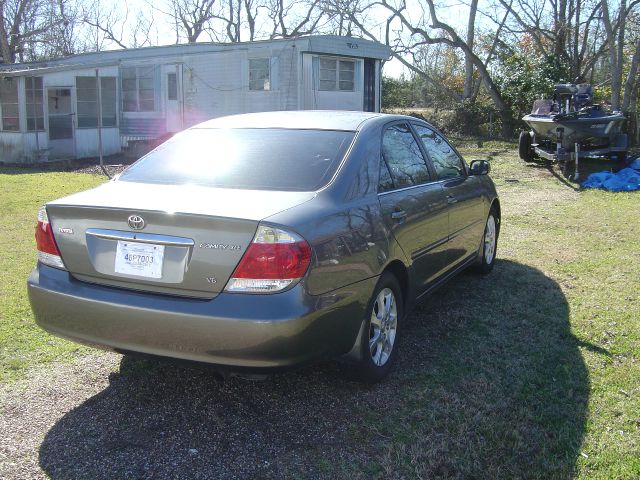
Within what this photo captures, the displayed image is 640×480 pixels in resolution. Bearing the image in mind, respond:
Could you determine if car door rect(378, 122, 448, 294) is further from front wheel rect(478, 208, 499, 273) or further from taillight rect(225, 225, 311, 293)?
front wheel rect(478, 208, 499, 273)

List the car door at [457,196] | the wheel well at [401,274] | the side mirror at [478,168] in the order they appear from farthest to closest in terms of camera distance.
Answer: the side mirror at [478,168], the car door at [457,196], the wheel well at [401,274]

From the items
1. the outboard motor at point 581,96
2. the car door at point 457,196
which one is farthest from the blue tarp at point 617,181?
the car door at point 457,196

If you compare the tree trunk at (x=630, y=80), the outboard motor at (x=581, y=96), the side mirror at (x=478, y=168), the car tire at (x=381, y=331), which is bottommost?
the car tire at (x=381, y=331)

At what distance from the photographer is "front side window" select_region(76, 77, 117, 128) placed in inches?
725

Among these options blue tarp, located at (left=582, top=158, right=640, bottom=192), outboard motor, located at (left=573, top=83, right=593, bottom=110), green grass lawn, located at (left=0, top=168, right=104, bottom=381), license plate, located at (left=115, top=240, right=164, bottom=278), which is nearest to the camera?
license plate, located at (left=115, top=240, right=164, bottom=278)

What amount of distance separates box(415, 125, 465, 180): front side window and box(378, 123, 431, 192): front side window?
235 mm

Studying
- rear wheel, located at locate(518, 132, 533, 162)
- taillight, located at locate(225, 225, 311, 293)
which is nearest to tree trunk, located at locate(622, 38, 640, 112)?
rear wheel, located at locate(518, 132, 533, 162)

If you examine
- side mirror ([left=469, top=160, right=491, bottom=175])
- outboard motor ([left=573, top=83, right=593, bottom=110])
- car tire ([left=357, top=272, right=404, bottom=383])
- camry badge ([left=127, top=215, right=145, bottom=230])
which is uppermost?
outboard motor ([left=573, top=83, right=593, bottom=110])

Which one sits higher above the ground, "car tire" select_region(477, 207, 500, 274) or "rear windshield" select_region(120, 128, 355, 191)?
"rear windshield" select_region(120, 128, 355, 191)

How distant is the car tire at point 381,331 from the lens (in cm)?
353

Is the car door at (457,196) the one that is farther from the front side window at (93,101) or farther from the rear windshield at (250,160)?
the front side window at (93,101)

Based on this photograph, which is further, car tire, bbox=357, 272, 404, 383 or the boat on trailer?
the boat on trailer

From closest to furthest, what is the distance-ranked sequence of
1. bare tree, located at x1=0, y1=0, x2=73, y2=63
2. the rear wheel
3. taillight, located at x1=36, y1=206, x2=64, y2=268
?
taillight, located at x1=36, y1=206, x2=64, y2=268 < the rear wheel < bare tree, located at x1=0, y1=0, x2=73, y2=63

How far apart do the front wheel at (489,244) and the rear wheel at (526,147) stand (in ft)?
32.7
